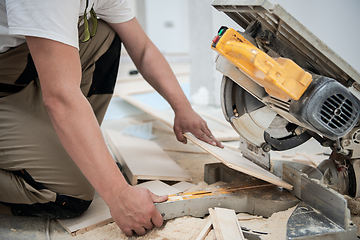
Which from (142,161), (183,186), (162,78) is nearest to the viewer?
(183,186)

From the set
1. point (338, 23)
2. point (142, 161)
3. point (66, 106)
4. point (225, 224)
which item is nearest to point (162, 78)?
point (142, 161)

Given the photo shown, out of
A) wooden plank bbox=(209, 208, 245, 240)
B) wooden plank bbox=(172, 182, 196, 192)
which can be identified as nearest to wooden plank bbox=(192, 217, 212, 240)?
wooden plank bbox=(209, 208, 245, 240)

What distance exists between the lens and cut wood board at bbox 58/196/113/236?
1.19m

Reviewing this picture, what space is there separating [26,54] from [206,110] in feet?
8.07

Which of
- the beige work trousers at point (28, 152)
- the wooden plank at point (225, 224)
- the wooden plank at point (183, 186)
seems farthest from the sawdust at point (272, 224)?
the beige work trousers at point (28, 152)

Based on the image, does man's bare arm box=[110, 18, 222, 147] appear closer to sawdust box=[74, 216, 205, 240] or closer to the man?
the man

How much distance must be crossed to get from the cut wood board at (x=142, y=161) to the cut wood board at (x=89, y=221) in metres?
0.25

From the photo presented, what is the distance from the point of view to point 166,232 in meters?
1.12

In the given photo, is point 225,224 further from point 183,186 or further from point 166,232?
point 183,186

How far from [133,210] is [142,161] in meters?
0.71

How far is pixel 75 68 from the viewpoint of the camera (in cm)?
100

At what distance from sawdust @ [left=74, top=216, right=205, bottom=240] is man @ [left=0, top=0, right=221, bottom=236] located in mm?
50

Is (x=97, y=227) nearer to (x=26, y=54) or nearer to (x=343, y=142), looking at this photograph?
(x=26, y=54)

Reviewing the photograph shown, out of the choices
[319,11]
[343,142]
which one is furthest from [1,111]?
[319,11]
